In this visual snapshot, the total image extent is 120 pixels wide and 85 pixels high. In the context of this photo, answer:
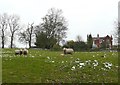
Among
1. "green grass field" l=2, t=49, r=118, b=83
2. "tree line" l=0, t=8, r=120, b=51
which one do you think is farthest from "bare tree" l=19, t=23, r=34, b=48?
"green grass field" l=2, t=49, r=118, b=83

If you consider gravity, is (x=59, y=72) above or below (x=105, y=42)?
below

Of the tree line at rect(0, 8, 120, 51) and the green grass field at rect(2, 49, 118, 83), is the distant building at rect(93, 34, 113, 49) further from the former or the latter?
the green grass field at rect(2, 49, 118, 83)

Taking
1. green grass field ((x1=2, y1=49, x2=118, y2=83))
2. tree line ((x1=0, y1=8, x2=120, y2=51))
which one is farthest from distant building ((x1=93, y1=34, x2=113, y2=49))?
green grass field ((x1=2, y1=49, x2=118, y2=83))

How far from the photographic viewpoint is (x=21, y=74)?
64.2ft

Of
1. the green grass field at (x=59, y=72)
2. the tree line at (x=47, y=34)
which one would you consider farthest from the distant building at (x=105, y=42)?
the green grass field at (x=59, y=72)

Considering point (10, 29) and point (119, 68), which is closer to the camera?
point (119, 68)

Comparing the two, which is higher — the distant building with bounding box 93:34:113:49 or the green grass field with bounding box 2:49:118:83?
Answer: the distant building with bounding box 93:34:113:49

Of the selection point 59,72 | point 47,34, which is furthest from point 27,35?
point 59,72

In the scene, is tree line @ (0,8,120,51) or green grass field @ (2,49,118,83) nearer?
green grass field @ (2,49,118,83)

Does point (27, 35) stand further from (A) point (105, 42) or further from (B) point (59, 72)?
(B) point (59, 72)

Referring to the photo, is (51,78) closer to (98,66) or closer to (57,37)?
(98,66)

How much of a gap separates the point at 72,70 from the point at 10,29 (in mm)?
85029

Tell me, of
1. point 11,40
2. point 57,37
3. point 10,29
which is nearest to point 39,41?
point 57,37

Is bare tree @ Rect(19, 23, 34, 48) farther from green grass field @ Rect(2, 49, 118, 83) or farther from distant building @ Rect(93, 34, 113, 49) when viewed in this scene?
green grass field @ Rect(2, 49, 118, 83)
